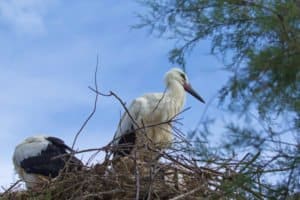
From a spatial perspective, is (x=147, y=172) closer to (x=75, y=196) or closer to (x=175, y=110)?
(x=75, y=196)

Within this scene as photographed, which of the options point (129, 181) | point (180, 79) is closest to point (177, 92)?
point (180, 79)

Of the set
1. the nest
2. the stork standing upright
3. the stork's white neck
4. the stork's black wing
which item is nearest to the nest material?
the nest

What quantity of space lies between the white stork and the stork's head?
1.62 meters

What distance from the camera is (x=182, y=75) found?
1027 centimetres

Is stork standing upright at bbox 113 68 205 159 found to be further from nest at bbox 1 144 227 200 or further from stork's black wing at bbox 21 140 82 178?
nest at bbox 1 144 227 200

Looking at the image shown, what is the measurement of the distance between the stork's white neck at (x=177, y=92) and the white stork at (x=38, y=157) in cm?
145

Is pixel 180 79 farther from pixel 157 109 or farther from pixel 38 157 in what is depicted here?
pixel 38 157

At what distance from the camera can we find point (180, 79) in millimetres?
10156

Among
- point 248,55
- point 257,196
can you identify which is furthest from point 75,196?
point 248,55

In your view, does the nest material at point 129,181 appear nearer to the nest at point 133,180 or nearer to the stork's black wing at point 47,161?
the nest at point 133,180

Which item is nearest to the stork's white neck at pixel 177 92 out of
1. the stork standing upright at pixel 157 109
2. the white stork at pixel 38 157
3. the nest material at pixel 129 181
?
the stork standing upright at pixel 157 109

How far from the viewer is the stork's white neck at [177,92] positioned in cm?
988

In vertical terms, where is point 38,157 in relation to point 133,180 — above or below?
above

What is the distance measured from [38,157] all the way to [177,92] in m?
1.85
